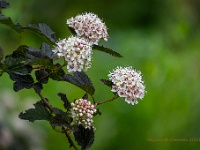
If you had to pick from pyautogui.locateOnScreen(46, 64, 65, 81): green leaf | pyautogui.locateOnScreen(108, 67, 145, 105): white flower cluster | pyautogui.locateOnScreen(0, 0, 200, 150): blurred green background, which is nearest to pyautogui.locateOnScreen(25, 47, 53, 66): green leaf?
pyautogui.locateOnScreen(46, 64, 65, 81): green leaf

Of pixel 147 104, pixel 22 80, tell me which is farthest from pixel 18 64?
pixel 147 104

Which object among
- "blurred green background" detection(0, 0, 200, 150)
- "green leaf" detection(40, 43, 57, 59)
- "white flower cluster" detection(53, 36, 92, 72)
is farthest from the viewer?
"blurred green background" detection(0, 0, 200, 150)

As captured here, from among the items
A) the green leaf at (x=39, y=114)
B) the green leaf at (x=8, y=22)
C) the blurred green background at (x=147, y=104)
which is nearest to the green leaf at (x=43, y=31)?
the green leaf at (x=8, y=22)

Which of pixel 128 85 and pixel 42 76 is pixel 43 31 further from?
pixel 128 85

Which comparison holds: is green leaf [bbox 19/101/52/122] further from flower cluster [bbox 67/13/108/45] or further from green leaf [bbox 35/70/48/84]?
flower cluster [bbox 67/13/108/45]

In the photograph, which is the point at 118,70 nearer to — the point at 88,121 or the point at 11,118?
the point at 88,121

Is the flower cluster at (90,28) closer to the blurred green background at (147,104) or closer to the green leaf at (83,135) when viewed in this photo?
the green leaf at (83,135)
